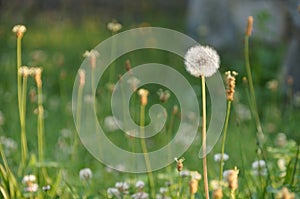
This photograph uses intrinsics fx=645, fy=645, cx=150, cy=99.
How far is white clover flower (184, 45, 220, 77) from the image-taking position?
1.55 m

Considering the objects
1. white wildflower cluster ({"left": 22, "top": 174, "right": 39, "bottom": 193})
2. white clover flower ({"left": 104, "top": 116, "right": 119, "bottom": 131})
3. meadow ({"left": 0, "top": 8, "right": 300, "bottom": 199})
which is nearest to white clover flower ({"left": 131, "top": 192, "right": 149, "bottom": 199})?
meadow ({"left": 0, "top": 8, "right": 300, "bottom": 199})

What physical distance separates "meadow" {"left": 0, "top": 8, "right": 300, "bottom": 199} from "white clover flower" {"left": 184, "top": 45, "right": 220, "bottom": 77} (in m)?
0.22

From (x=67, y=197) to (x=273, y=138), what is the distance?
1690 millimetres

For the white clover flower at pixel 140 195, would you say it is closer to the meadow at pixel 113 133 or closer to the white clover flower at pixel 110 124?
the meadow at pixel 113 133

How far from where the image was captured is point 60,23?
23.6ft

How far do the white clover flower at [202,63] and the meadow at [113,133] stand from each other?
8.6 inches

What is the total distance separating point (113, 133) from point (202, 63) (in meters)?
2.13

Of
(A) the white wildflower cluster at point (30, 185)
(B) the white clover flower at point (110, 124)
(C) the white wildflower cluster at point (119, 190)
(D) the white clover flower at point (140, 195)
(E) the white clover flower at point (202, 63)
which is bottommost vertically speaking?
(D) the white clover flower at point (140, 195)

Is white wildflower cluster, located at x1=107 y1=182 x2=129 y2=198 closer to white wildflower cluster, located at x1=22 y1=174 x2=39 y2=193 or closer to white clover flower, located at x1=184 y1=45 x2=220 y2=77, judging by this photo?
white wildflower cluster, located at x1=22 y1=174 x2=39 y2=193

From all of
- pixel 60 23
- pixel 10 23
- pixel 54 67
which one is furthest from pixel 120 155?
pixel 60 23

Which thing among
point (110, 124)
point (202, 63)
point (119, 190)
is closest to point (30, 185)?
point (119, 190)

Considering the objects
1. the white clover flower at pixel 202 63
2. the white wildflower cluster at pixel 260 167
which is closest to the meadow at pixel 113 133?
the white wildflower cluster at pixel 260 167

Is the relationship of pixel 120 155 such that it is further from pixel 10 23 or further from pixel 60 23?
pixel 60 23

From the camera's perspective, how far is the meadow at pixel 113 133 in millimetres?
1974
